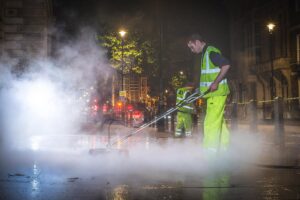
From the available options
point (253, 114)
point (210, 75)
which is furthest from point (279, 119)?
point (210, 75)

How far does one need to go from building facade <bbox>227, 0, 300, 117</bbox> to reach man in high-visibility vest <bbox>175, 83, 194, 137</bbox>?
860 inches

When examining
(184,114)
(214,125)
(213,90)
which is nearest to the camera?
(214,125)

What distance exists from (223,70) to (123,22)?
27277mm

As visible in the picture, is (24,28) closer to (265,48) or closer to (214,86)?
(265,48)

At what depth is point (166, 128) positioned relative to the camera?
750 inches

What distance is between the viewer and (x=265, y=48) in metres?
42.9

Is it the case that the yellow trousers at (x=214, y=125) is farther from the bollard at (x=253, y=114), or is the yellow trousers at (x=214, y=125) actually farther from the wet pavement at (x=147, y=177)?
the bollard at (x=253, y=114)

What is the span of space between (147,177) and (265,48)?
128 ft

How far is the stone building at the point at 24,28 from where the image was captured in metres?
27.9

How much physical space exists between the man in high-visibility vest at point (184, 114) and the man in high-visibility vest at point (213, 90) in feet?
17.7

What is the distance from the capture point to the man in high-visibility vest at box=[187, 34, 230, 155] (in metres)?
6.94

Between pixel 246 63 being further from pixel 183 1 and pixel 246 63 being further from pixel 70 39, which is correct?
pixel 70 39

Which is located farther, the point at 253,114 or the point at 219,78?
the point at 253,114

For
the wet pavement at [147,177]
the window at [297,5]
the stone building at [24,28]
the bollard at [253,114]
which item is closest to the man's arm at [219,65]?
the wet pavement at [147,177]
